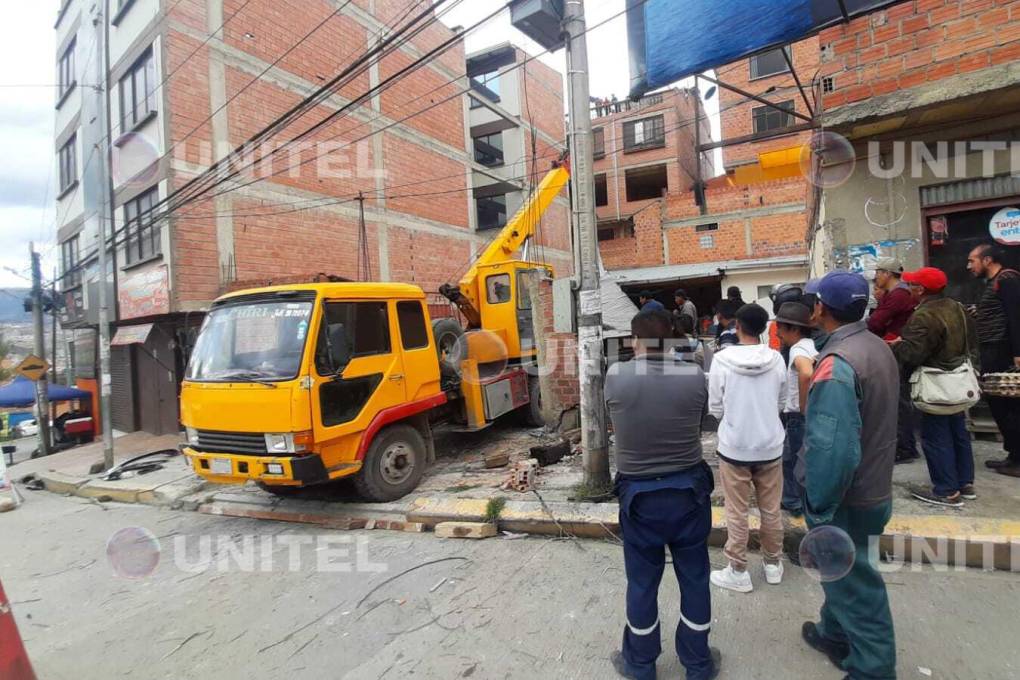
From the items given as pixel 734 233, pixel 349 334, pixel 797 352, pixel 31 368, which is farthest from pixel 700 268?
pixel 31 368

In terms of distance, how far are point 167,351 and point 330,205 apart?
5342 mm

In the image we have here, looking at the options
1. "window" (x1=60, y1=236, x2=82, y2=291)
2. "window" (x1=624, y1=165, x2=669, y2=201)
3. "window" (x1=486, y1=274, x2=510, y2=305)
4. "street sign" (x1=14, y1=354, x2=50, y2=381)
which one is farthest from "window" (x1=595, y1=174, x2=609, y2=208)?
"street sign" (x1=14, y1=354, x2=50, y2=381)

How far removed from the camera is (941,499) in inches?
148

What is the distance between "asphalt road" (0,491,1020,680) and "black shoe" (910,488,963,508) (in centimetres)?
61

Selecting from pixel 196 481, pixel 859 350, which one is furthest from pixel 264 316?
pixel 859 350

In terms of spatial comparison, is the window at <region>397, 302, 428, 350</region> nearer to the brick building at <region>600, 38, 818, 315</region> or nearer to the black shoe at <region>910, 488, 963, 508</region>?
the black shoe at <region>910, 488, 963, 508</region>

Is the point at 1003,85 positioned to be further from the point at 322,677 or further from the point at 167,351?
the point at 167,351

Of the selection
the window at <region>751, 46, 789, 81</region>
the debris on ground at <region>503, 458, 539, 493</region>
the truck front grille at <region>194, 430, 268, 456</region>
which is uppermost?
the window at <region>751, 46, 789, 81</region>

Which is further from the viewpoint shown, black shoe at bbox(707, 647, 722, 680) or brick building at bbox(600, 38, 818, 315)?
brick building at bbox(600, 38, 818, 315)

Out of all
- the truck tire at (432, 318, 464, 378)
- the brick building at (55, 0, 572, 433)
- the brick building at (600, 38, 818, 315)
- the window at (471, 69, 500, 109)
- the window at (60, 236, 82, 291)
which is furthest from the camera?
the window at (471, 69, 500, 109)

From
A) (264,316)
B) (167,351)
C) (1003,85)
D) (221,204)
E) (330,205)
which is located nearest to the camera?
(1003,85)

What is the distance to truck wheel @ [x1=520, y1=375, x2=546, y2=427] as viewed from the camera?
8550 mm

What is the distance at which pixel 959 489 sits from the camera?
148 inches

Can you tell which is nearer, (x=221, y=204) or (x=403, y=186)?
(x=221, y=204)
